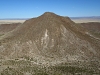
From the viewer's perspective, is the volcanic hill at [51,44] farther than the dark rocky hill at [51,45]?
Yes

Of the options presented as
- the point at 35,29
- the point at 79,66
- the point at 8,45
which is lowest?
the point at 79,66

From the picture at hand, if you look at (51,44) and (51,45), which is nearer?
(51,45)

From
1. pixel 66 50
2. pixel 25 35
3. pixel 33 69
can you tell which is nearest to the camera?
pixel 33 69

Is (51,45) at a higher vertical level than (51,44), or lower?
lower

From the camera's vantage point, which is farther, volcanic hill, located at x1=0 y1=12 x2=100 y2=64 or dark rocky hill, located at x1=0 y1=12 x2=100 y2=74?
volcanic hill, located at x1=0 y1=12 x2=100 y2=64

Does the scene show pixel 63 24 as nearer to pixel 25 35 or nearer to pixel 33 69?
pixel 25 35

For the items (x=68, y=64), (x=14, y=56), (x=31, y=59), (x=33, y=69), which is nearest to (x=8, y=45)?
(x=14, y=56)

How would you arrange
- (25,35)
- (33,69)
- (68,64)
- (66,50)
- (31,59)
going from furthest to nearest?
(25,35) → (66,50) → (31,59) → (68,64) → (33,69)

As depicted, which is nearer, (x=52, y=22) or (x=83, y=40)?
(x=83, y=40)
